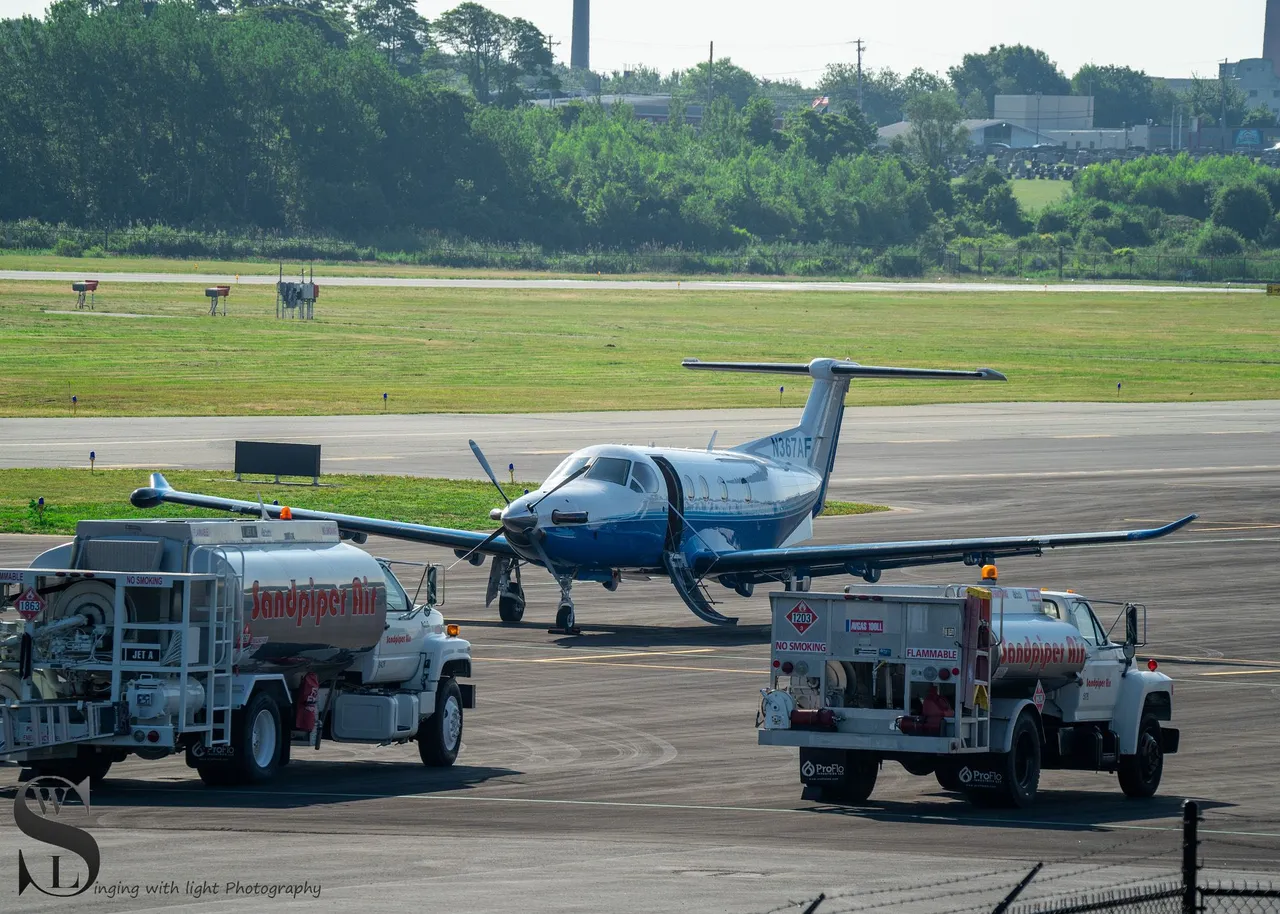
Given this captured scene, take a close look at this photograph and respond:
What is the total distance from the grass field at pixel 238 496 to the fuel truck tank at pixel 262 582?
2344cm

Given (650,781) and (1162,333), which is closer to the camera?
(650,781)

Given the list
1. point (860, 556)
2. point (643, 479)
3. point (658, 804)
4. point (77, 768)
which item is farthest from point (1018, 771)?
point (643, 479)

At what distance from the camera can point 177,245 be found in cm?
16900

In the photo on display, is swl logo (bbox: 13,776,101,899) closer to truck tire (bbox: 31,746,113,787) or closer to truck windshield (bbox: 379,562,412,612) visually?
truck tire (bbox: 31,746,113,787)

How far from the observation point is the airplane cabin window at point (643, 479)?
33.9 metres

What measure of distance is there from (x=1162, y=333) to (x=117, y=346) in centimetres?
7152

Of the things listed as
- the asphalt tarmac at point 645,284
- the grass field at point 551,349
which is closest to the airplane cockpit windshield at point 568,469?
the grass field at point 551,349

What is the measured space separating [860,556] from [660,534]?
3517 millimetres

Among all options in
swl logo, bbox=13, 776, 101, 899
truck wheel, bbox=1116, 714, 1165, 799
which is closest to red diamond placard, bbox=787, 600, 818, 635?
truck wheel, bbox=1116, 714, 1165, 799

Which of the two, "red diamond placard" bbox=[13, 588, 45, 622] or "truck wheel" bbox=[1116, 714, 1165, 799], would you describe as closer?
"red diamond placard" bbox=[13, 588, 45, 622]

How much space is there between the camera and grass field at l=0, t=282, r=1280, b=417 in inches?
3214

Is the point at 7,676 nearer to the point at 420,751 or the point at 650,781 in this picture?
the point at 420,751

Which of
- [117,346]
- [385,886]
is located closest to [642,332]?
[117,346]

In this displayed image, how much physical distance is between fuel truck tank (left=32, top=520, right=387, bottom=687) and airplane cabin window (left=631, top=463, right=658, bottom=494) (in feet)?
38.2
